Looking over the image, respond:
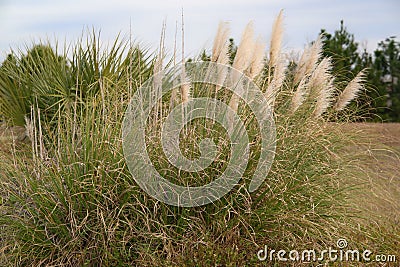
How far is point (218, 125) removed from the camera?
369 cm

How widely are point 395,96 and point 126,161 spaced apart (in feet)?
37.5

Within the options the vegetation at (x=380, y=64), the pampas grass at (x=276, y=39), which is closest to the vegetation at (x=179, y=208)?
the pampas grass at (x=276, y=39)

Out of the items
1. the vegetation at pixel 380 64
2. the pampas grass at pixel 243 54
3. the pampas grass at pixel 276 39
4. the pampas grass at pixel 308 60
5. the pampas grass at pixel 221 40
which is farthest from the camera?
the vegetation at pixel 380 64

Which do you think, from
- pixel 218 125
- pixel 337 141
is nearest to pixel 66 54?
pixel 218 125

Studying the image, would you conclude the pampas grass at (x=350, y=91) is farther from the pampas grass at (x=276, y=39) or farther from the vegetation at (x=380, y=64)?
the vegetation at (x=380, y=64)

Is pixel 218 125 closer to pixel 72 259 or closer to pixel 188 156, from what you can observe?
pixel 188 156

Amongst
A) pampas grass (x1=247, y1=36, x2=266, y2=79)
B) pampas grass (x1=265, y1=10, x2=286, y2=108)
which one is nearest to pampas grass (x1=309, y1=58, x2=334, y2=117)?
pampas grass (x1=265, y1=10, x2=286, y2=108)

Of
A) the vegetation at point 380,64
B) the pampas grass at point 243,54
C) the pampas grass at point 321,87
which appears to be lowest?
the vegetation at point 380,64

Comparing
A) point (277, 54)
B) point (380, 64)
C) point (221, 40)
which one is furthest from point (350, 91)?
point (380, 64)

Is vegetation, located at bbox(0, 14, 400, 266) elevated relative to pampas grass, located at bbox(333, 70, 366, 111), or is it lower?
lower

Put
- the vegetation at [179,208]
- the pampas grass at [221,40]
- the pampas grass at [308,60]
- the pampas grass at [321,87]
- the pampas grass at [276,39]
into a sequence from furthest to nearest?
1. the pampas grass at [308,60]
2. the pampas grass at [276,39]
3. the pampas grass at [321,87]
4. the pampas grass at [221,40]
5. the vegetation at [179,208]

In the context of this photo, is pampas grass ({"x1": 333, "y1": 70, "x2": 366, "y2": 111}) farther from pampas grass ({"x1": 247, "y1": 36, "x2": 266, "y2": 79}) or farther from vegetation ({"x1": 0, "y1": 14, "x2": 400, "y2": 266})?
pampas grass ({"x1": 247, "y1": 36, "x2": 266, "y2": 79})

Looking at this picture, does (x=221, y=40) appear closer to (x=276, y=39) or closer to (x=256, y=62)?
(x=256, y=62)

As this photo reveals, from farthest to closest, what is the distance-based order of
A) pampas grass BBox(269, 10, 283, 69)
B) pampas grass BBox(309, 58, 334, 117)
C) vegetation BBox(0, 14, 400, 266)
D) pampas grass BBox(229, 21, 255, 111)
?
pampas grass BBox(269, 10, 283, 69) → pampas grass BBox(309, 58, 334, 117) → pampas grass BBox(229, 21, 255, 111) → vegetation BBox(0, 14, 400, 266)
